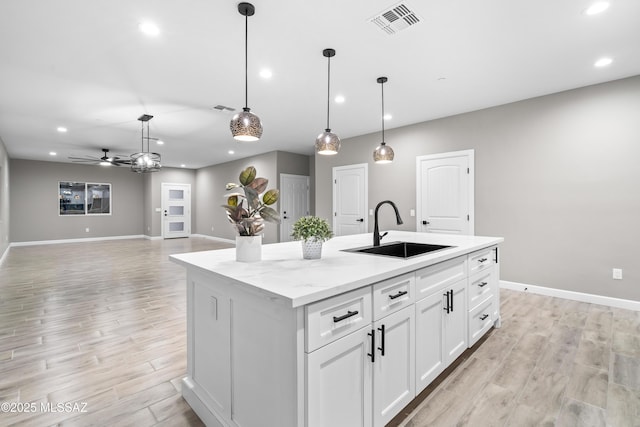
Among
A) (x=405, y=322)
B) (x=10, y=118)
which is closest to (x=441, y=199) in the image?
(x=405, y=322)

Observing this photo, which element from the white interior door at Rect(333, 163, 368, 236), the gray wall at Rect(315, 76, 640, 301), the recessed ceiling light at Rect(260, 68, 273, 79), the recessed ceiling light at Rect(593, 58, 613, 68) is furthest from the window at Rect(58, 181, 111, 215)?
the recessed ceiling light at Rect(593, 58, 613, 68)

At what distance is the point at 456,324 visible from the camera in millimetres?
2143

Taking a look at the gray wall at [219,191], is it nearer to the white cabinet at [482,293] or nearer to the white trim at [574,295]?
the white trim at [574,295]

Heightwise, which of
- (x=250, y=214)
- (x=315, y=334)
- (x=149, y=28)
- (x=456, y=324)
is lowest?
(x=456, y=324)

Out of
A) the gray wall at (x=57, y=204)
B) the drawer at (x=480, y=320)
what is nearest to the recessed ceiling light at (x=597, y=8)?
the drawer at (x=480, y=320)

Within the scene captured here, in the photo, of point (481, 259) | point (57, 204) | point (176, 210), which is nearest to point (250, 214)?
point (481, 259)

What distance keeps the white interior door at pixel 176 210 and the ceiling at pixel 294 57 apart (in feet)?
18.9

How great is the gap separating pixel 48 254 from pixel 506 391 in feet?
31.4

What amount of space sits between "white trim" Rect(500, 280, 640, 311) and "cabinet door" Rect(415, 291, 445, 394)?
9.86ft

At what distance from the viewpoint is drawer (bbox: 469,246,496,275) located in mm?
2352

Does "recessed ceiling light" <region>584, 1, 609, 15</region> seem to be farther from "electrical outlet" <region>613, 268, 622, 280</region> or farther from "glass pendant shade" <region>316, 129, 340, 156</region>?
"electrical outlet" <region>613, 268, 622, 280</region>

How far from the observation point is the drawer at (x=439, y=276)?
1.77m

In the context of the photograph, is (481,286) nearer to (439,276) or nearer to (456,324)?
(456,324)

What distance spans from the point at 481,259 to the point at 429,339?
1.00 meters
